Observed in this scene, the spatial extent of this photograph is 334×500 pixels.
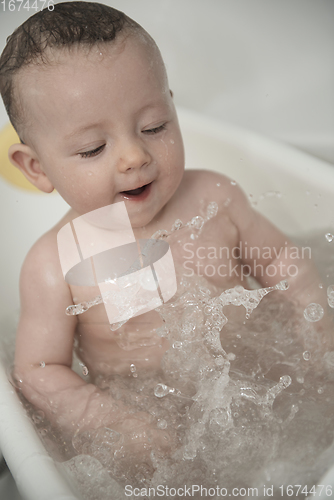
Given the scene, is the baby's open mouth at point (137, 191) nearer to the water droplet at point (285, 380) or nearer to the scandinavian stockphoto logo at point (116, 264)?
the scandinavian stockphoto logo at point (116, 264)

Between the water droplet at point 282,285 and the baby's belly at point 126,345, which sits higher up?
the baby's belly at point 126,345

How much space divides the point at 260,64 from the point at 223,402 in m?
0.67

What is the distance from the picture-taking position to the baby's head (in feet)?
1.78

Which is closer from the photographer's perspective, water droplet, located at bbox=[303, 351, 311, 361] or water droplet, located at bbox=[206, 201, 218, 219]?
water droplet, located at bbox=[303, 351, 311, 361]

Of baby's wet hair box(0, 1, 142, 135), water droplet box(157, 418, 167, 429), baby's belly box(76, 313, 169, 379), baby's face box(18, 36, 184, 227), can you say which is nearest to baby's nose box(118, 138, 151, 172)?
baby's face box(18, 36, 184, 227)

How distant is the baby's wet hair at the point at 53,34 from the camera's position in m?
0.54

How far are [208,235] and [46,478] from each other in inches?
16.8

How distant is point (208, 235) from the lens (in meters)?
0.77

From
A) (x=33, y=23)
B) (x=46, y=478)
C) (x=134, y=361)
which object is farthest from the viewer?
(x=134, y=361)

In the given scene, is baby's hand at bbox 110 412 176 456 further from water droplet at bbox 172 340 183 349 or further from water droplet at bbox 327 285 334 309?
water droplet at bbox 327 285 334 309

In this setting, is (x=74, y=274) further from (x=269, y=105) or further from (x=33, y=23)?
(x=269, y=105)

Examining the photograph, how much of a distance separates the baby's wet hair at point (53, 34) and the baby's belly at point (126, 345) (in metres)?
0.31

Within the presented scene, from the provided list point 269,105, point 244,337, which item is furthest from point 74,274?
point 269,105

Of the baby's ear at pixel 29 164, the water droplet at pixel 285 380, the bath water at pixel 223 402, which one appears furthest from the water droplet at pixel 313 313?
the baby's ear at pixel 29 164
